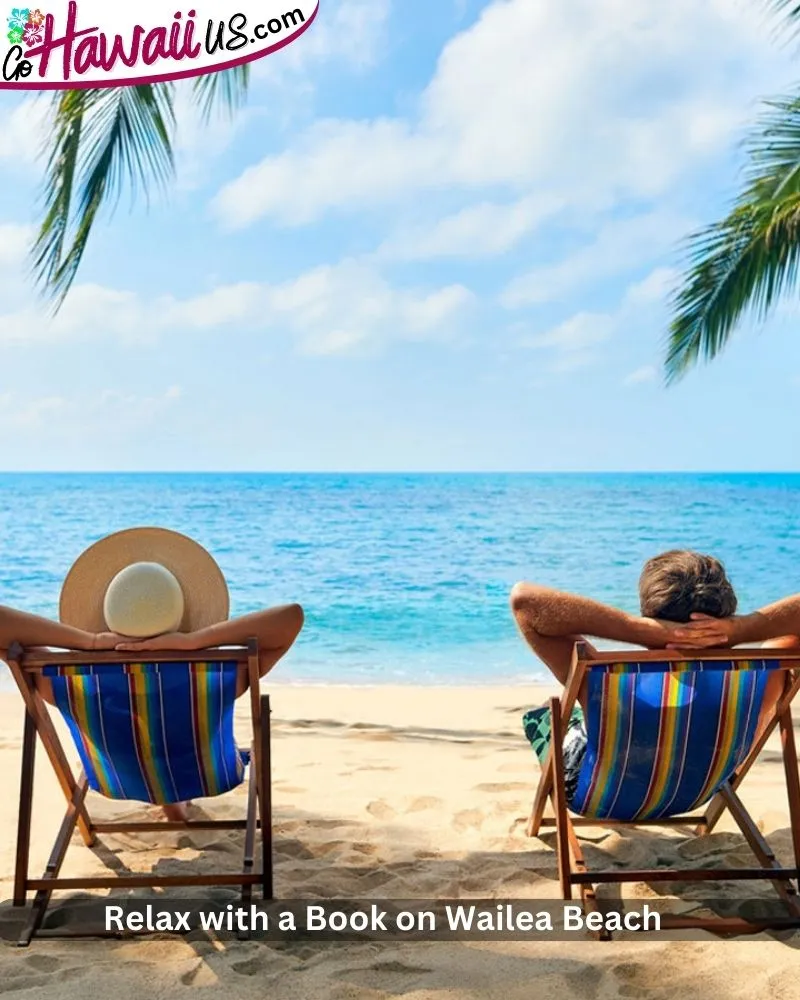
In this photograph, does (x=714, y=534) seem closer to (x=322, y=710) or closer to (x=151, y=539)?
(x=322, y=710)

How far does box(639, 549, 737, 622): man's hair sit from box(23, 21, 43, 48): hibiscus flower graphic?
15.5 feet

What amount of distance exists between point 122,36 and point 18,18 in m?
0.64

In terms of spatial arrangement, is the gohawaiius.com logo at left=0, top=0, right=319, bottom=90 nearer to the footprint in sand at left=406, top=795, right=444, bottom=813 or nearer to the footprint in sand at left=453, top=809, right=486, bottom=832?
the footprint in sand at left=406, top=795, right=444, bottom=813

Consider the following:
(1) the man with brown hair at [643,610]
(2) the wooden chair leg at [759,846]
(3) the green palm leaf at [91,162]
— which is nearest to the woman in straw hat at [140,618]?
(1) the man with brown hair at [643,610]

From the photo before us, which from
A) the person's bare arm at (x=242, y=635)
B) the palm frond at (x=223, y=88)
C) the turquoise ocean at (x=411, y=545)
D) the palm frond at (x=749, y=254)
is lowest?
the turquoise ocean at (x=411, y=545)

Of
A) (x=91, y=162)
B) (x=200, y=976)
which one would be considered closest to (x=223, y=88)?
(x=91, y=162)

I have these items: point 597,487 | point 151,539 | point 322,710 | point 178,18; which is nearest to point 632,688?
point 151,539

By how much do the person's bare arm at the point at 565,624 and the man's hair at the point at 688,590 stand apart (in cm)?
6

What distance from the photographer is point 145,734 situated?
2.63 metres

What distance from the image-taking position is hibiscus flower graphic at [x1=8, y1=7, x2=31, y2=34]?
5781mm

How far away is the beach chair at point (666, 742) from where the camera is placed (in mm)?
2496

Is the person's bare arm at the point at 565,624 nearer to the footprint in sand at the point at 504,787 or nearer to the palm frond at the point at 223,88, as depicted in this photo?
the footprint in sand at the point at 504,787

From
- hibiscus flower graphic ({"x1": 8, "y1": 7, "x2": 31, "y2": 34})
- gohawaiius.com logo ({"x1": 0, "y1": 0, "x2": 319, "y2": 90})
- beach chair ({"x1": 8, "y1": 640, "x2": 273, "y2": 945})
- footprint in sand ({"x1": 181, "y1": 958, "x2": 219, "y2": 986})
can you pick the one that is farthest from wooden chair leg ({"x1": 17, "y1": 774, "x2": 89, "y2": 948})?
hibiscus flower graphic ({"x1": 8, "y1": 7, "x2": 31, "y2": 34})

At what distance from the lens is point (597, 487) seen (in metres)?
45.1
